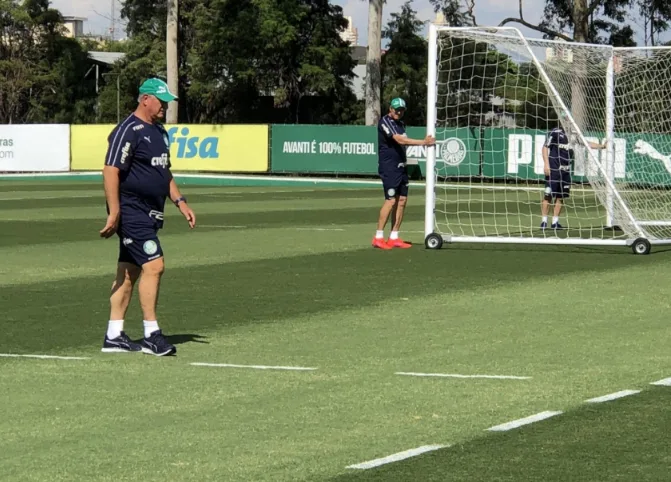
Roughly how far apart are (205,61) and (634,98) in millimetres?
51717

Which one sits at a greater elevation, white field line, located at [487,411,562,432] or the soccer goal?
the soccer goal

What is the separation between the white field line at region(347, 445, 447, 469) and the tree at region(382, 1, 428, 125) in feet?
230

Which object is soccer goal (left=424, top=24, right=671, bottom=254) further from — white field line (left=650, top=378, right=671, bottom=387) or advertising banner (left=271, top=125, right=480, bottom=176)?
advertising banner (left=271, top=125, right=480, bottom=176)

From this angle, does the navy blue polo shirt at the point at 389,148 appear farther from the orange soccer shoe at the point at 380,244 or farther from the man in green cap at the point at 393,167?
the orange soccer shoe at the point at 380,244

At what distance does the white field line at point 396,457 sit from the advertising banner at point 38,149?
45.3 metres

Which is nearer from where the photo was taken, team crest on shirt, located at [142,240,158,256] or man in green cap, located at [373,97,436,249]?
team crest on shirt, located at [142,240,158,256]

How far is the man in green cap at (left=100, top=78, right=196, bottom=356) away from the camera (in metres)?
10.2

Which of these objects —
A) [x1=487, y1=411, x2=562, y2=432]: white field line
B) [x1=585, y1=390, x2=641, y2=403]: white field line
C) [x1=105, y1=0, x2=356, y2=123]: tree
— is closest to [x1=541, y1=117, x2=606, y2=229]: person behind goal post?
[x1=585, y1=390, x2=641, y2=403]: white field line

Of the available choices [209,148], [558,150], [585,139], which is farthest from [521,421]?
[209,148]

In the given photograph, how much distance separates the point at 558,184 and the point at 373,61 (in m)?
34.0

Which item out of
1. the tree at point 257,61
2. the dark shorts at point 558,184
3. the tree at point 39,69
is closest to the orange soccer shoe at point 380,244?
the dark shorts at point 558,184

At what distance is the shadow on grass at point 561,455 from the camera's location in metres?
6.76

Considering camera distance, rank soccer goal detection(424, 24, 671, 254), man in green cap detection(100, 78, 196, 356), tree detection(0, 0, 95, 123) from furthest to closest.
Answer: tree detection(0, 0, 95, 123), soccer goal detection(424, 24, 671, 254), man in green cap detection(100, 78, 196, 356)

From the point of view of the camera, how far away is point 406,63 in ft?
266
